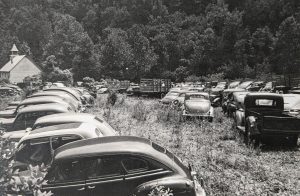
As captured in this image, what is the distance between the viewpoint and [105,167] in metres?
5.79

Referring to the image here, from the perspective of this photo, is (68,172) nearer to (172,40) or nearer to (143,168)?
(143,168)

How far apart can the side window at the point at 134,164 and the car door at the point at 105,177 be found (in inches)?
3.5

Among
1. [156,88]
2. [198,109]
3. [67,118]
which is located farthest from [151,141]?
[156,88]

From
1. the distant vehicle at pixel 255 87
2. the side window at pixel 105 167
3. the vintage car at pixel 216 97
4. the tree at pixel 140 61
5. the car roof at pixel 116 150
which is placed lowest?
the vintage car at pixel 216 97

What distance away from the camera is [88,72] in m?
70.0

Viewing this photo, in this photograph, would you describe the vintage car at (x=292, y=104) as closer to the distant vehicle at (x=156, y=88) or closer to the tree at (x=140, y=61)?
the distant vehicle at (x=156, y=88)

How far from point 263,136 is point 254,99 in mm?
2702

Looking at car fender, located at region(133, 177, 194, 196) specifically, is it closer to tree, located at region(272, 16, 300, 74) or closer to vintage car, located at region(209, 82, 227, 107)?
vintage car, located at region(209, 82, 227, 107)

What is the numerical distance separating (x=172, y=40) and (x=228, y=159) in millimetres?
77037

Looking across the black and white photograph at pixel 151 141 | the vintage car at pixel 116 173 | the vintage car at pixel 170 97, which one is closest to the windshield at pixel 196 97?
the black and white photograph at pixel 151 141

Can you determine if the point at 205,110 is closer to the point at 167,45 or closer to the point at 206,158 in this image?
the point at 206,158

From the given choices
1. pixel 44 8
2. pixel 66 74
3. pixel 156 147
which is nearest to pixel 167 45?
pixel 66 74

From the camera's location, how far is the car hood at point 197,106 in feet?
60.4

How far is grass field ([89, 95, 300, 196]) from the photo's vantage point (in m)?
8.25
